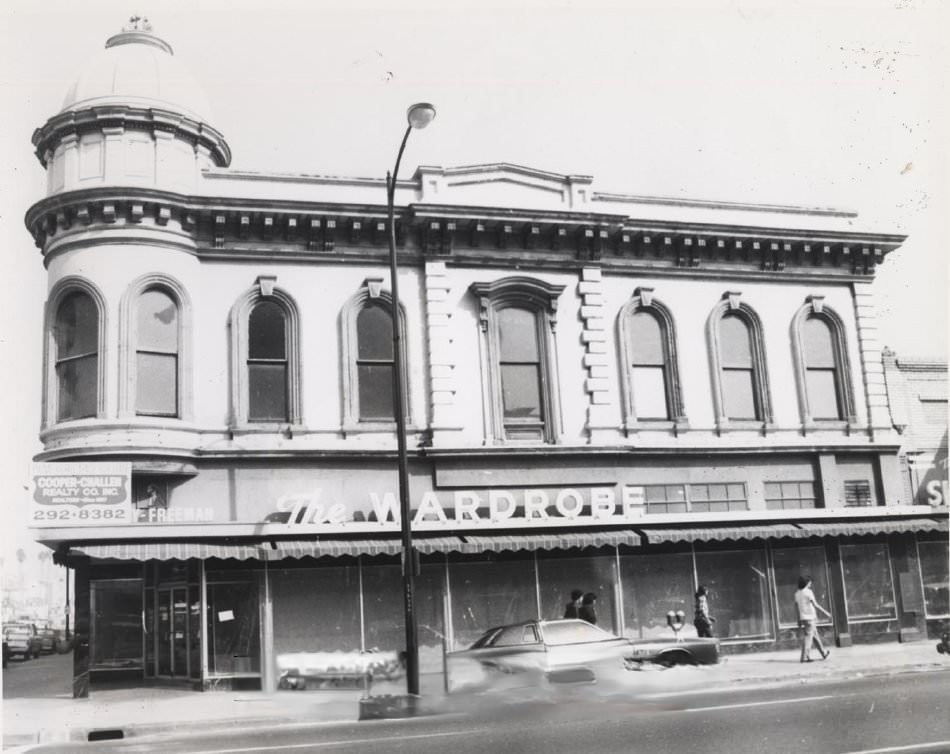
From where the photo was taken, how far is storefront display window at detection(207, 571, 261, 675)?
18.5 meters

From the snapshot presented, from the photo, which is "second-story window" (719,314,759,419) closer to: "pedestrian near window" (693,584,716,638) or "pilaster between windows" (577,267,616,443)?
"pilaster between windows" (577,267,616,443)

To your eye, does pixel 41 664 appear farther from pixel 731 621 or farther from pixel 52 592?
pixel 731 621

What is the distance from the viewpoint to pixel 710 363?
22.9 m

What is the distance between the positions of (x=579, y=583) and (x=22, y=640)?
17.2 meters

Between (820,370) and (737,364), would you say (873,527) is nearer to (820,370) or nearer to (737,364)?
(820,370)

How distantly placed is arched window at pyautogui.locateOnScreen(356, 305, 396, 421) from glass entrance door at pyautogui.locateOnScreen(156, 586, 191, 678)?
541 cm

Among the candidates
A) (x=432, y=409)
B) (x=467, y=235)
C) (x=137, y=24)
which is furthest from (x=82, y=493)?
(x=467, y=235)

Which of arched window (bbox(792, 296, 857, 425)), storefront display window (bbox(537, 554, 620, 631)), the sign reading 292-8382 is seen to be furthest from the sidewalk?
arched window (bbox(792, 296, 857, 425))

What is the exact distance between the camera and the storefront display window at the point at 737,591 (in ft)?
69.1

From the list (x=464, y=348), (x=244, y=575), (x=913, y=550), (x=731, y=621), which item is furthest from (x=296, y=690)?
(x=913, y=550)

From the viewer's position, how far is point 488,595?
19.8m

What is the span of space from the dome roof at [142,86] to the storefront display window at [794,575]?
15952 millimetres

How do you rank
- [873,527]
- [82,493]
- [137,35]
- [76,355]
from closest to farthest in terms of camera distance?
[137,35]
[82,493]
[76,355]
[873,527]

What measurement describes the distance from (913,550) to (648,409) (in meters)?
6.98
